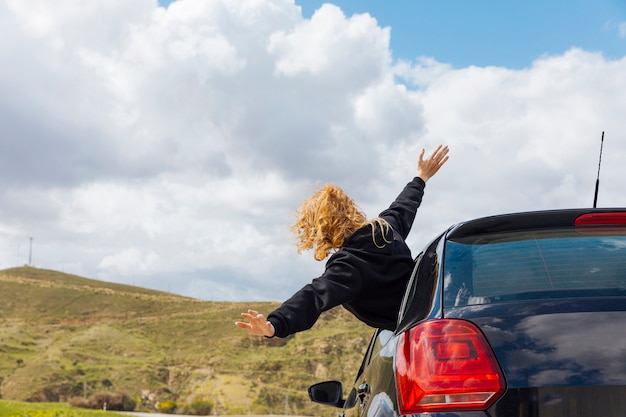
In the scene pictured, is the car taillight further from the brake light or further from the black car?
the brake light

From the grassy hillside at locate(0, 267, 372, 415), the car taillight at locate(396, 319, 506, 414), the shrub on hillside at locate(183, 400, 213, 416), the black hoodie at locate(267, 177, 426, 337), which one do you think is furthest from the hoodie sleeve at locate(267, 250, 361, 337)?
the grassy hillside at locate(0, 267, 372, 415)

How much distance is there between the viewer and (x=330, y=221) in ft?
13.8

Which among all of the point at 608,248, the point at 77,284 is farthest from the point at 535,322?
the point at 77,284

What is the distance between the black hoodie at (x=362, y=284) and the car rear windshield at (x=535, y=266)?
971 mm

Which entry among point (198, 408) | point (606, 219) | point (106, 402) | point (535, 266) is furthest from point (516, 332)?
point (198, 408)

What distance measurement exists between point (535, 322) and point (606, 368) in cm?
24

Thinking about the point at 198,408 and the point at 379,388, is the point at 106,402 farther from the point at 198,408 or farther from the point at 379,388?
the point at 379,388

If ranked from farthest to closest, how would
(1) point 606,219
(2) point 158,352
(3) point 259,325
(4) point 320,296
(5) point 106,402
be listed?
(2) point 158,352 < (5) point 106,402 < (4) point 320,296 < (3) point 259,325 < (1) point 606,219

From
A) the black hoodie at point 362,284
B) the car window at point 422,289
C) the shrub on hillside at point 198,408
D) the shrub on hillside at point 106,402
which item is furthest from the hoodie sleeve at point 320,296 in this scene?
the shrub on hillside at point 198,408

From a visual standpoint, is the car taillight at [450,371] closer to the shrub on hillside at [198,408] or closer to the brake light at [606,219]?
the brake light at [606,219]

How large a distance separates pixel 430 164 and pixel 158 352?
6274cm

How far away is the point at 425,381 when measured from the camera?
2535 millimetres

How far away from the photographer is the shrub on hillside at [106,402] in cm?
3321

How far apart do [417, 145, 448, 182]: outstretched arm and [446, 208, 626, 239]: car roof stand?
2.32 meters
